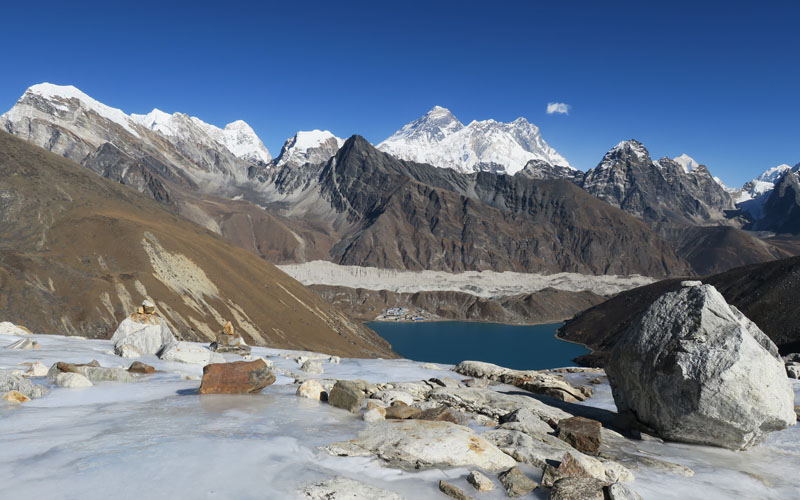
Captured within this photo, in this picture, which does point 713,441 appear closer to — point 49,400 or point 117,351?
point 49,400

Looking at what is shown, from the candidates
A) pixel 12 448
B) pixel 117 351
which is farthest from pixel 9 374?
pixel 117 351

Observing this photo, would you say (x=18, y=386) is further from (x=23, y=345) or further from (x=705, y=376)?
(x=705, y=376)

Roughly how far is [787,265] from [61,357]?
120253 mm

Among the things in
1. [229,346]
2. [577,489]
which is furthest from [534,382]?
[229,346]

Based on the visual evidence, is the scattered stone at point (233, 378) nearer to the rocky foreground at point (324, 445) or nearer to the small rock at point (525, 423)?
the rocky foreground at point (324, 445)

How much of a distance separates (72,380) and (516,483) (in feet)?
46.6

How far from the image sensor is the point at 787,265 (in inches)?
3807

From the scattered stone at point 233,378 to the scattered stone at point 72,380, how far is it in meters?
3.78

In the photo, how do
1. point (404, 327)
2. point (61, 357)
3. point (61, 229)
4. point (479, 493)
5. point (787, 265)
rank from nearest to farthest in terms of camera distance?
point (479, 493), point (61, 357), point (61, 229), point (787, 265), point (404, 327)

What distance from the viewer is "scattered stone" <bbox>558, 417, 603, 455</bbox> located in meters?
12.3

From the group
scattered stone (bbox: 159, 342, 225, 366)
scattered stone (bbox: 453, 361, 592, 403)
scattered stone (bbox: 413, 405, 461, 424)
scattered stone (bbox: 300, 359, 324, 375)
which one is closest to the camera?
scattered stone (bbox: 413, 405, 461, 424)

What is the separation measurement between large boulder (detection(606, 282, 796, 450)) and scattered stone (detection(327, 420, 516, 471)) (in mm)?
6684

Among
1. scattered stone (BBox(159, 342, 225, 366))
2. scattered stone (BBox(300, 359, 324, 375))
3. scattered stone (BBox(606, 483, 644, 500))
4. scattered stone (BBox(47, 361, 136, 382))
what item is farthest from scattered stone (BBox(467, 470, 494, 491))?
scattered stone (BBox(159, 342, 225, 366))

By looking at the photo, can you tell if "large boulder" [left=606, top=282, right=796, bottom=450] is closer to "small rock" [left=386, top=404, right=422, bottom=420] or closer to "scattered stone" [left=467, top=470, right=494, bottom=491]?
"small rock" [left=386, top=404, right=422, bottom=420]
